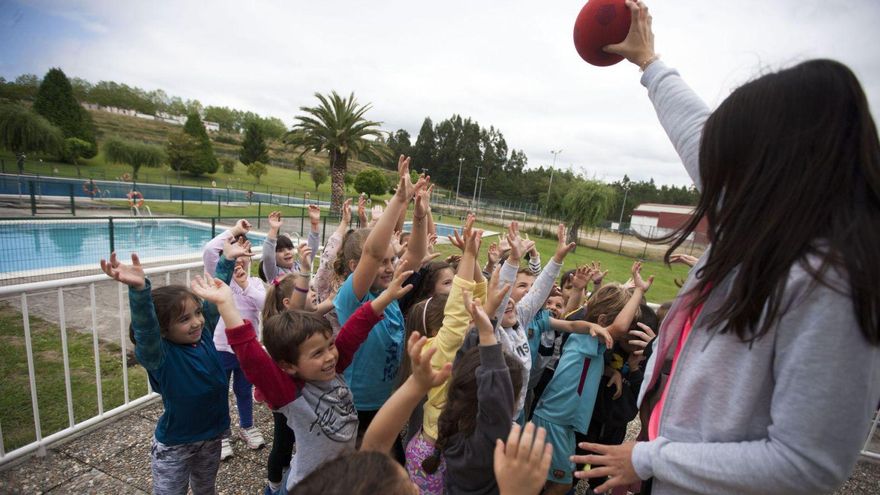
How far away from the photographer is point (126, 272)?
1.70 meters

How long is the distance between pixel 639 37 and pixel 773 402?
137cm

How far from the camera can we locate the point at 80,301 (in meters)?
6.54

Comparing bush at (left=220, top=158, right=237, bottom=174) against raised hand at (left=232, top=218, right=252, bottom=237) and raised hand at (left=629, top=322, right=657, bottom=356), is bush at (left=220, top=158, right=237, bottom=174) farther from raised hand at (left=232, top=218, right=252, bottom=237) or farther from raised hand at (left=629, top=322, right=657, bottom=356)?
raised hand at (left=629, top=322, right=657, bottom=356)

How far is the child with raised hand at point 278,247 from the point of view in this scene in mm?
3557

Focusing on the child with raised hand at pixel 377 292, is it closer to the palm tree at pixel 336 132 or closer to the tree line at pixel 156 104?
the palm tree at pixel 336 132

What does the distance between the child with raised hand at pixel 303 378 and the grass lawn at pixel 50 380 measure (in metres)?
2.62

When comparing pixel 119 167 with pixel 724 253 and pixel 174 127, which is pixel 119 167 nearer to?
pixel 174 127

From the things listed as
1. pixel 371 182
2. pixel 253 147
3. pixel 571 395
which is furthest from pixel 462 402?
pixel 253 147

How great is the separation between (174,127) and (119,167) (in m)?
38.7

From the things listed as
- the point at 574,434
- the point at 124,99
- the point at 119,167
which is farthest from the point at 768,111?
the point at 124,99

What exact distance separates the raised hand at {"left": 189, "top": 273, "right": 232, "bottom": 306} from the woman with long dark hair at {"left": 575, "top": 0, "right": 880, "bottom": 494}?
1.52 m

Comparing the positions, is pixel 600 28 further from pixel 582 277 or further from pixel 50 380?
pixel 50 380

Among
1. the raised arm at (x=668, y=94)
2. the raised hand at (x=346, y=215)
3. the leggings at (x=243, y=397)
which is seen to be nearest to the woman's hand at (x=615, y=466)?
the raised arm at (x=668, y=94)

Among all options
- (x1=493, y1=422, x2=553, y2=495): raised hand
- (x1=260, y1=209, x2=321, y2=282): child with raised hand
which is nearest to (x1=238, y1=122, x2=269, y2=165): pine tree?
(x1=260, y1=209, x2=321, y2=282): child with raised hand
